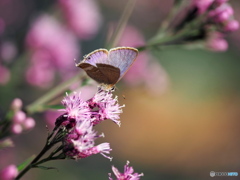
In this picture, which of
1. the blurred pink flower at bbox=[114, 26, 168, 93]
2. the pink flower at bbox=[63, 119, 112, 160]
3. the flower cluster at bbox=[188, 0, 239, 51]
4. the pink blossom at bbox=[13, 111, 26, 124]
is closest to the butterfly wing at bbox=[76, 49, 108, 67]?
the pink flower at bbox=[63, 119, 112, 160]

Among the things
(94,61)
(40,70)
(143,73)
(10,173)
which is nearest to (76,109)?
(94,61)

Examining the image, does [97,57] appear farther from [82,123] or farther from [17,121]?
[17,121]

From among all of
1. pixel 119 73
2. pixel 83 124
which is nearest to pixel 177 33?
pixel 119 73

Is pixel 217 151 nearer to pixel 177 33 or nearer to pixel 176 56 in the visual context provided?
pixel 176 56

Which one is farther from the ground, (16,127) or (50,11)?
(50,11)

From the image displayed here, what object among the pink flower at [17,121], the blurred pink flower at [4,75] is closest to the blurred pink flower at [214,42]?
the pink flower at [17,121]

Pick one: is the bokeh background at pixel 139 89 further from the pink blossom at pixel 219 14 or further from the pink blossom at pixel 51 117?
the pink blossom at pixel 219 14

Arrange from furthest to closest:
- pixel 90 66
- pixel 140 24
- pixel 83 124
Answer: pixel 140 24 < pixel 90 66 < pixel 83 124
